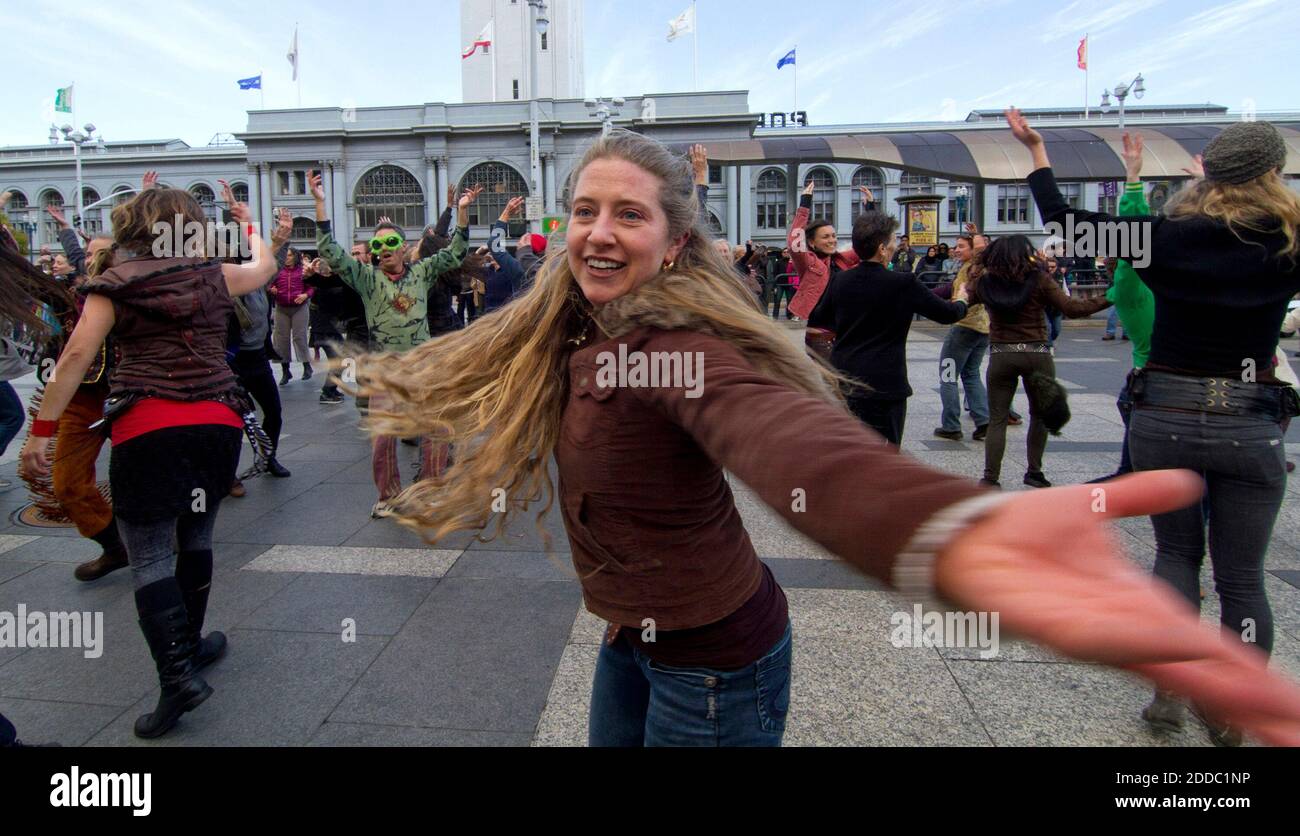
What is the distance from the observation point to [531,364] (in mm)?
1809

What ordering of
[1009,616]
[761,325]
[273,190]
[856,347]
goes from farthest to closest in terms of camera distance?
1. [273,190]
2. [856,347]
3. [761,325]
4. [1009,616]

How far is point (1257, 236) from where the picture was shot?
8.43 feet

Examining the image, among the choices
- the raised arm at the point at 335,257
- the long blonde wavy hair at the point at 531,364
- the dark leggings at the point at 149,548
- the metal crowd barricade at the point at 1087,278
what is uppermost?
the metal crowd barricade at the point at 1087,278

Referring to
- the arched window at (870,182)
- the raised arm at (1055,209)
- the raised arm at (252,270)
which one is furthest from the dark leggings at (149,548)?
the arched window at (870,182)

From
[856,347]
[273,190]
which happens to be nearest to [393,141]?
[273,190]

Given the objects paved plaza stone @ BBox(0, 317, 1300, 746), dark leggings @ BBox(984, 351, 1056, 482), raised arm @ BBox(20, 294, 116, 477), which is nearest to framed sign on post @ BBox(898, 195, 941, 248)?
dark leggings @ BBox(984, 351, 1056, 482)

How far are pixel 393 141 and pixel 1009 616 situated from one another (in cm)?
7197

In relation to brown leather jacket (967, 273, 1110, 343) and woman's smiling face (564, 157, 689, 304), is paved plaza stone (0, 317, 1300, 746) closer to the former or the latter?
woman's smiling face (564, 157, 689, 304)

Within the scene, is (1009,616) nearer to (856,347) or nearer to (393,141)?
(856,347)

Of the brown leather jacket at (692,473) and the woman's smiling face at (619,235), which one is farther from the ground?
the woman's smiling face at (619,235)

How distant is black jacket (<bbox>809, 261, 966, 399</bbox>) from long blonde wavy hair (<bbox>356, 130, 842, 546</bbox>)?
3279 millimetres

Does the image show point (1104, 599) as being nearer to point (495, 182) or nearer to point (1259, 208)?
point (1259, 208)

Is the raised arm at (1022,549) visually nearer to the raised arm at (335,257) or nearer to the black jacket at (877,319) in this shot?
the black jacket at (877,319)

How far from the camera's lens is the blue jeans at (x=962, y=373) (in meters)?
8.07
